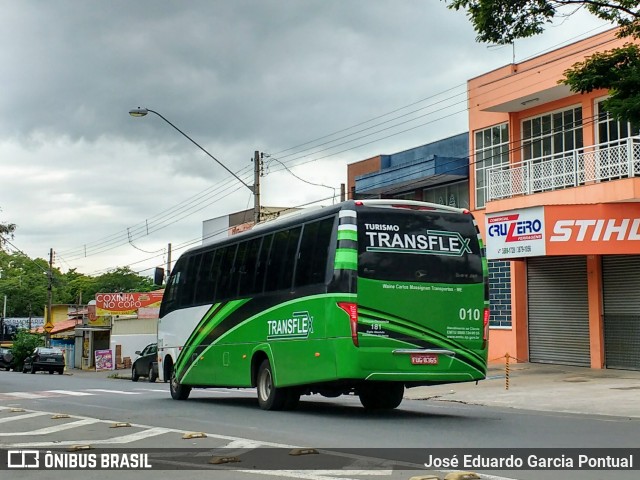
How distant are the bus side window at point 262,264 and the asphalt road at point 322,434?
2.32 metres

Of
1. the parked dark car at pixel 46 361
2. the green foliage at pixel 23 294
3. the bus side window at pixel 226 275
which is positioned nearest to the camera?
the bus side window at pixel 226 275

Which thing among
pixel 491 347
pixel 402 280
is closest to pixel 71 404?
pixel 402 280

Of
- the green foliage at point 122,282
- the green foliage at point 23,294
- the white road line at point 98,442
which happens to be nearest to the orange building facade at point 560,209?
the white road line at point 98,442

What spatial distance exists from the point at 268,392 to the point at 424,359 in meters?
3.43

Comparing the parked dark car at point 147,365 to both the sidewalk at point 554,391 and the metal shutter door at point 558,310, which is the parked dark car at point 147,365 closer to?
the sidewalk at point 554,391

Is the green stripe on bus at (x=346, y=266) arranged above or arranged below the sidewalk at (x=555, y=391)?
above

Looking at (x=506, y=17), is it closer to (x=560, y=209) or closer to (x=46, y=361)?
(x=560, y=209)

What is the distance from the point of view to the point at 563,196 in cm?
2656

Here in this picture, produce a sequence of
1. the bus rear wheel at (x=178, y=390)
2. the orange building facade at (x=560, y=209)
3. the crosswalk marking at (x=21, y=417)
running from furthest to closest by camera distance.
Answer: the orange building facade at (x=560, y=209)
the bus rear wheel at (x=178, y=390)
the crosswalk marking at (x=21, y=417)

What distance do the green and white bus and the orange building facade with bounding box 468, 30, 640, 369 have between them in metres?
11.0

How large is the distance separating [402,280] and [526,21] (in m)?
5.69

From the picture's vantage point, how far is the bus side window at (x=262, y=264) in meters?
16.6

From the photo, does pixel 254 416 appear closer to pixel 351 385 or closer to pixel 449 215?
pixel 351 385

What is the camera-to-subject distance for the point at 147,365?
38.8 m
